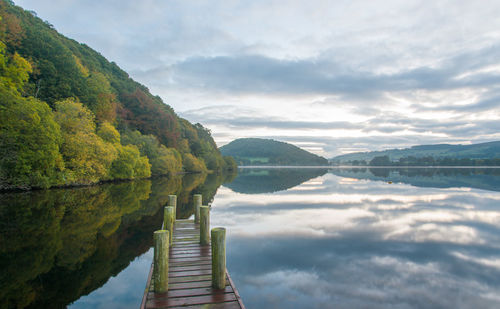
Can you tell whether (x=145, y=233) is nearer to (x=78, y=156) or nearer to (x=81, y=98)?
(x=78, y=156)

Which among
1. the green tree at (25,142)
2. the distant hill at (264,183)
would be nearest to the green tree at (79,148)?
the green tree at (25,142)

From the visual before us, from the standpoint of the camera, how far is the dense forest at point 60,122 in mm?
26734

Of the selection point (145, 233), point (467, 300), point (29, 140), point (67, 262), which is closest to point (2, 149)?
point (29, 140)

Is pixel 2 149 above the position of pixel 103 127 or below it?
below

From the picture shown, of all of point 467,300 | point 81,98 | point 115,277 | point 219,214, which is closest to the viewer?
point 467,300

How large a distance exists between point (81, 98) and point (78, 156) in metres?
20.4

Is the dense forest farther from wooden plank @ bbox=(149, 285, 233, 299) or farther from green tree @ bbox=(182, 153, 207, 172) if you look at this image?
wooden plank @ bbox=(149, 285, 233, 299)

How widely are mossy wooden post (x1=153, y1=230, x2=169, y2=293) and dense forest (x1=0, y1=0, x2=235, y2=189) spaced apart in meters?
26.8

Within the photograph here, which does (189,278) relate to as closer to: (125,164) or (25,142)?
(25,142)

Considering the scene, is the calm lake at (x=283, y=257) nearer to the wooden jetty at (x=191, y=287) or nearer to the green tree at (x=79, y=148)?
the wooden jetty at (x=191, y=287)

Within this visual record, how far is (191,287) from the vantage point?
707 centimetres

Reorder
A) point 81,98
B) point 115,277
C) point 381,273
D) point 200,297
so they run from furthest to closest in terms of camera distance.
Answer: point 81,98 < point 381,273 < point 115,277 < point 200,297

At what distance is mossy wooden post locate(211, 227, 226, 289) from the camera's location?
6.93 metres

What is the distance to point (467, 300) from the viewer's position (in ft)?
25.5
